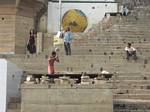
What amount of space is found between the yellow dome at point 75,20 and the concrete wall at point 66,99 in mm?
17342

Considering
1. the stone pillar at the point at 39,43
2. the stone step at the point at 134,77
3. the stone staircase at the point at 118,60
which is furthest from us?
the stone pillar at the point at 39,43

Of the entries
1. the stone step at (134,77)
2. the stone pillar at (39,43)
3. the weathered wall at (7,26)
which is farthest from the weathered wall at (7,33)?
the stone step at (134,77)

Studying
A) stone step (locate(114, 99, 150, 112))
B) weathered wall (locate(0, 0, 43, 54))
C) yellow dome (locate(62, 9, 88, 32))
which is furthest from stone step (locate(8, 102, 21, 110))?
yellow dome (locate(62, 9, 88, 32))

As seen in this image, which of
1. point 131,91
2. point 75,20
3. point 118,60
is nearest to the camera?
point 131,91

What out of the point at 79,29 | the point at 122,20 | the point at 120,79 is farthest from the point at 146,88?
the point at 79,29

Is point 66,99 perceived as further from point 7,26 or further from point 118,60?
point 7,26

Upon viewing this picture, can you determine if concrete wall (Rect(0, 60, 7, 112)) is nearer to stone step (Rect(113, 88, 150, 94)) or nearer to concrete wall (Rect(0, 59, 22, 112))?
concrete wall (Rect(0, 59, 22, 112))

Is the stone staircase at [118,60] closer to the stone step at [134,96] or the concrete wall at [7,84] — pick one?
the stone step at [134,96]

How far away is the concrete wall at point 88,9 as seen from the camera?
31219mm

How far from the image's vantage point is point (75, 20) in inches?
1237

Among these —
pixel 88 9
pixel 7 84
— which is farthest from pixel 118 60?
pixel 88 9

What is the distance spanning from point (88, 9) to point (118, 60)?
12364 millimetres

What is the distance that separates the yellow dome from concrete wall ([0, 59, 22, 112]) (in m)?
15.5

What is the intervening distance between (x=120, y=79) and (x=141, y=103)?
9.06 feet
